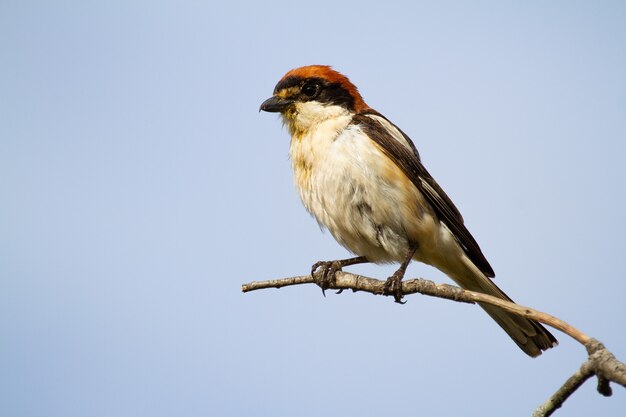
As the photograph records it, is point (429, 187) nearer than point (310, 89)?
Yes

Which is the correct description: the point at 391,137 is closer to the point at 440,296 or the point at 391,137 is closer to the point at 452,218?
the point at 452,218

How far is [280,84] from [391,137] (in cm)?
118

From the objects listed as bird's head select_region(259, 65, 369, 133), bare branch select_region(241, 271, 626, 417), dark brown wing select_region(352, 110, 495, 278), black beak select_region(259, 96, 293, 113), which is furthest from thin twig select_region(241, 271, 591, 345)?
black beak select_region(259, 96, 293, 113)

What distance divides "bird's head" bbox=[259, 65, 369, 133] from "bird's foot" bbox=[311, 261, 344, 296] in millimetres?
1234

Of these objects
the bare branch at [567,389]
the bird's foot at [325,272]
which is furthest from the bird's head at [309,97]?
the bare branch at [567,389]

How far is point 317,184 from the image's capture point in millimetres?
6461

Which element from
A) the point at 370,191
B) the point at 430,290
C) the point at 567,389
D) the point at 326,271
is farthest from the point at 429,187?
the point at 567,389

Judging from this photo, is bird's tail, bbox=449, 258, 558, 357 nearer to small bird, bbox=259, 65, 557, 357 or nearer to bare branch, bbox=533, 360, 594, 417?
small bird, bbox=259, 65, 557, 357

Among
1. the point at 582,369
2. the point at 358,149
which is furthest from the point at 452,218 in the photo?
the point at 582,369

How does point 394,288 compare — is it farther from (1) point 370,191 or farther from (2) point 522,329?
(2) point 522,329

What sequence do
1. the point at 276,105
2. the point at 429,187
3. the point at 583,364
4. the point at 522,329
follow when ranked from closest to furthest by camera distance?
the point at 583,364
the point at 522,329
the point at 429,187
the point at 276,105

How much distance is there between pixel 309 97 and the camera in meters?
7.01

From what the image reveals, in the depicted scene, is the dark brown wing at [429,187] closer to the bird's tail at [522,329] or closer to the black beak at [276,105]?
the bird's tail at [522,329]

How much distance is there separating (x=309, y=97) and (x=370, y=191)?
1.25 metres
